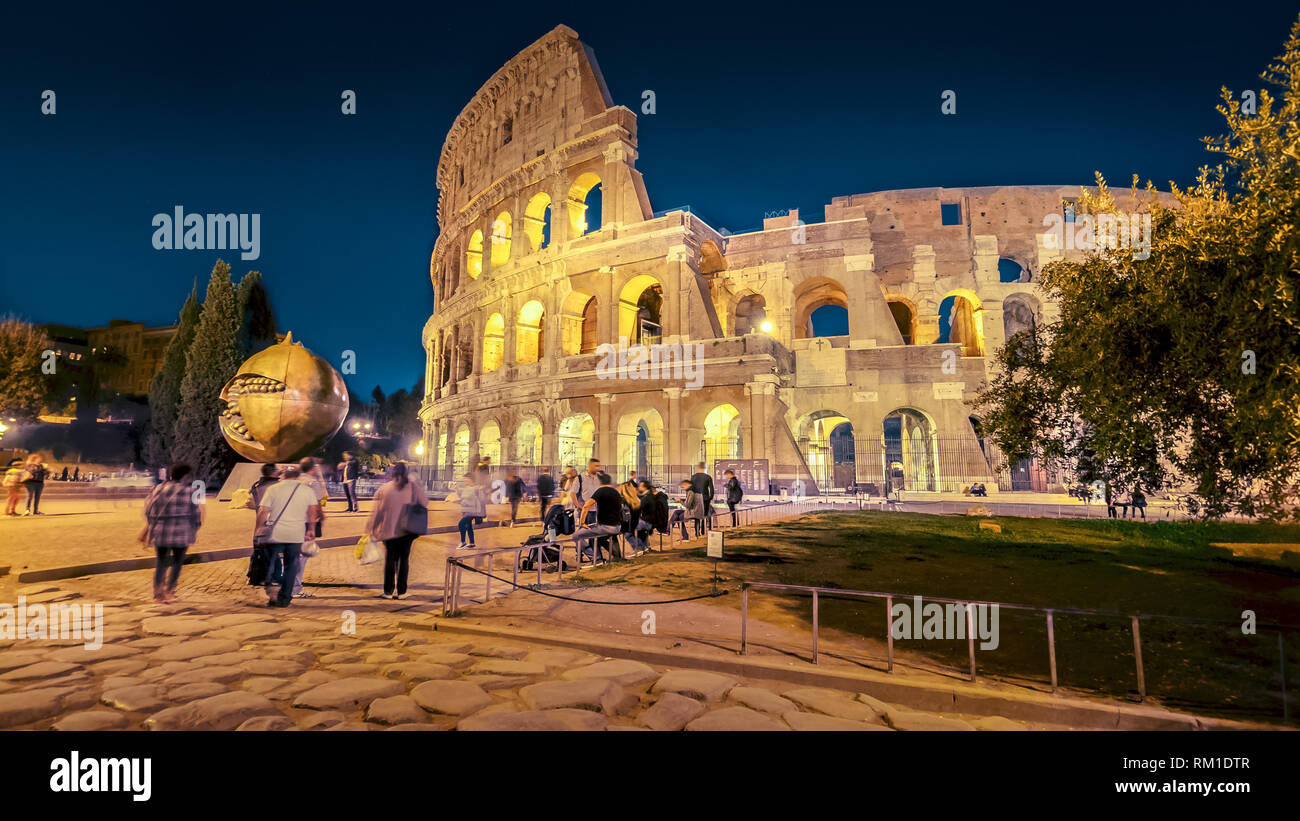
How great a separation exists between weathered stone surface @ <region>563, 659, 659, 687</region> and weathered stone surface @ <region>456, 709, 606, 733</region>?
610mm

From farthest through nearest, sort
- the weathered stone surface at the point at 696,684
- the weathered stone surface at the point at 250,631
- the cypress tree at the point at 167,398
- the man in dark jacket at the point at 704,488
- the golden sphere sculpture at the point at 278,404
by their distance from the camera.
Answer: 1. the cypress tree at the point at 167,398
2. the man in dark jacket at the point at 704,488
3. the golden sphere sculpture at the point at 278,404
4. the weathered stone surface at the point at 250,631
5. the weathered stone surface at the point at 696,684

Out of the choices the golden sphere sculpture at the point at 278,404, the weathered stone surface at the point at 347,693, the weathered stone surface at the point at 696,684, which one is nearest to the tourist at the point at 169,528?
the golden sphere sculpture at the point at 278,404

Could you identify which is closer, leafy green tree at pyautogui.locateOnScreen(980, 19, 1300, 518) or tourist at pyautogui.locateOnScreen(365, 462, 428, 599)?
leafy green tree at pyautogui.locateOnScreen(980, 19, 1300, 518)

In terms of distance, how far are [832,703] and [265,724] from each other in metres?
3.17

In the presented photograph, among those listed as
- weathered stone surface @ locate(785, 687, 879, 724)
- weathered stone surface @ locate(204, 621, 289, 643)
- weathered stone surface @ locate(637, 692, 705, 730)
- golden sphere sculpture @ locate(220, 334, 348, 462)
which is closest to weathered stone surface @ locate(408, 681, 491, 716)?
weathered stone surface @ locate(637, 692, 705, 730)

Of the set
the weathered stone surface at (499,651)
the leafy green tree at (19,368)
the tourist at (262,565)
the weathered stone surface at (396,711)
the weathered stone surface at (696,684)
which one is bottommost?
the weathered stone surface at (499,651)

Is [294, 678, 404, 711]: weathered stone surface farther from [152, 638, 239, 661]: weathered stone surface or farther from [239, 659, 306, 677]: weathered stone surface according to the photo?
[152, 638, 239, 661]: weathered stone surface

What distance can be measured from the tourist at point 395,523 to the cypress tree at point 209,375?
2117 centimetres

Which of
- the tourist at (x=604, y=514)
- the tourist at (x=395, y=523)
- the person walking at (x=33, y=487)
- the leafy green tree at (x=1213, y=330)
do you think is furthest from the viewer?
the person walking at (x=33, y=487)

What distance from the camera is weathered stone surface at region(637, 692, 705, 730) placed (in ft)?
10.3

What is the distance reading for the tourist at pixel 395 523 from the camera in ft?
21.3

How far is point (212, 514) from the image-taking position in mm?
14930

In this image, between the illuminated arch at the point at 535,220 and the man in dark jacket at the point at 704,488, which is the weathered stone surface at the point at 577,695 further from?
the illuminated arch at the point at 535,220

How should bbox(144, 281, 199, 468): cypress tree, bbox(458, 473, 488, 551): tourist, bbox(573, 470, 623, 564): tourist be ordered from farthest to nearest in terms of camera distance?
bbox(144, 281, 199, 468): cypress tree, bbox(458, 473, 488, 551): tourist, bbox(573, 470, 623, 564): tourist
